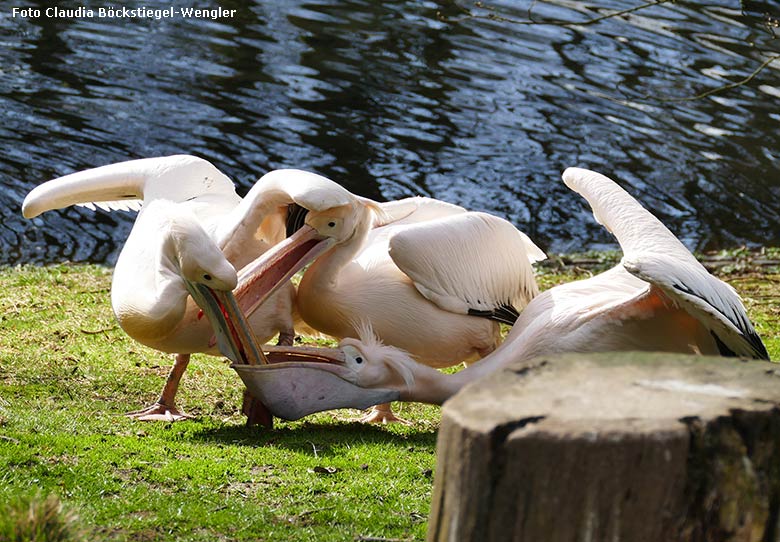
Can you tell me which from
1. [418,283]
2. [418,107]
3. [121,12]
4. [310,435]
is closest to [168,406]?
[310,435]

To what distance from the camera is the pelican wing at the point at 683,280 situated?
13.1ft

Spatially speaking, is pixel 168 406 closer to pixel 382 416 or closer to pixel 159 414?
pixel 159 414

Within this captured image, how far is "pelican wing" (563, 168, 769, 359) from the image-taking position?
3980 mm

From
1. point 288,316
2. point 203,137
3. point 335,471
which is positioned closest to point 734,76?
point 203,137

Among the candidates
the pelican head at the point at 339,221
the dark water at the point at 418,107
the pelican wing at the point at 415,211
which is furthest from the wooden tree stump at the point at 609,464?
the dark water at the point at 418,107

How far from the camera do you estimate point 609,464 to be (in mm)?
2072

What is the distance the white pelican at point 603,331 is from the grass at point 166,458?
10.7 inches

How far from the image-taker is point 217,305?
444cm

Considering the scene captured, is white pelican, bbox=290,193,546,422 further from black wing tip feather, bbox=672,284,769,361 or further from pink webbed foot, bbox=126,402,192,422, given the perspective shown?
black wing tip feather, bbox=672,284,769,361

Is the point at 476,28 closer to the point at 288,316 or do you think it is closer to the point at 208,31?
the point at 208,31

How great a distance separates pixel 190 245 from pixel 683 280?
1.92 m

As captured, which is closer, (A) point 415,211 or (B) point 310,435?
(B) point 310,435

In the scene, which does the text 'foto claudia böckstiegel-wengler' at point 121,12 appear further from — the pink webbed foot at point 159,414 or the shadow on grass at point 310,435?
the shadow on grass at point 310,435

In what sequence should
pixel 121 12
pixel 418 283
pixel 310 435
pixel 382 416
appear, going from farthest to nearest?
1. pixel 121 12
2. pixel 382 416
3. pixel 418 283
4. pixel 310 435
